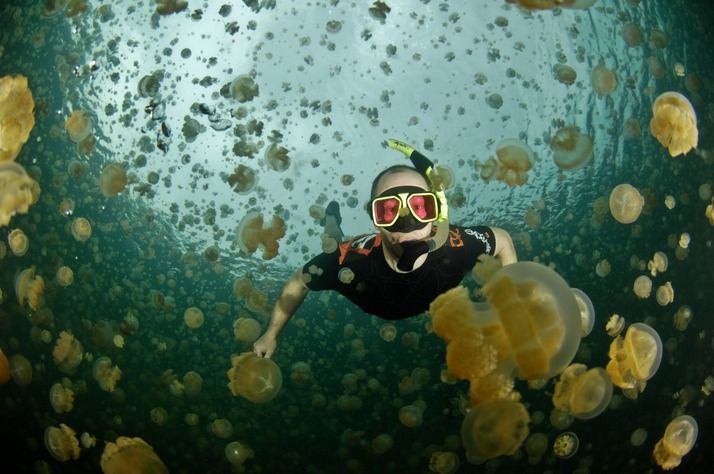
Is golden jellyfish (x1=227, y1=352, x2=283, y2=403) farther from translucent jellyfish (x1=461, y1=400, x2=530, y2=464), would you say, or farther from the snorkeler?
translucent jellyfish (x1=461, y1=400, x2=530, y2=464)

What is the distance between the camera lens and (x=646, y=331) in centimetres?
220

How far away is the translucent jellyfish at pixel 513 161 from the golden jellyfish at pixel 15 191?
1727 millimetres

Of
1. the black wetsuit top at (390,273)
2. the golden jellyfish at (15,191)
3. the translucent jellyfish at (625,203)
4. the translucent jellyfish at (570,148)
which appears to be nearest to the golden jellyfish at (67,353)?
the golden jellyfish at (15,191)

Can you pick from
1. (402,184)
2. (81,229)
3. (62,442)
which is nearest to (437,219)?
(402,184)

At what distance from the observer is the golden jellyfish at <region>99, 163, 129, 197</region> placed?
2121 millimetres

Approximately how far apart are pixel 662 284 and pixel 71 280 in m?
2.22

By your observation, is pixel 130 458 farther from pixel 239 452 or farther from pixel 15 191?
pixel 15 191

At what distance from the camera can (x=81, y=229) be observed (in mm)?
2191

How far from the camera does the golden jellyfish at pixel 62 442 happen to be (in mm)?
2299

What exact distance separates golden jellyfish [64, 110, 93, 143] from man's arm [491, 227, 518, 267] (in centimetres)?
150

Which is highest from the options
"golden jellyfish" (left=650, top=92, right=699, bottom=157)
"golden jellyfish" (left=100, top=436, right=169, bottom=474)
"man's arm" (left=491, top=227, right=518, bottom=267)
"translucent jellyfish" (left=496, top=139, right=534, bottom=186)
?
"golden jellyfish" (left=650, top=92, right=699, bottom=157)

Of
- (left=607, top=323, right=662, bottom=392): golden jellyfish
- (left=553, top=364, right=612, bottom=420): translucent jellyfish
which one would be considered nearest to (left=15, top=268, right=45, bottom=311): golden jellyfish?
(left=553, top=364, right=612, bottom=420): translucent jellyfish

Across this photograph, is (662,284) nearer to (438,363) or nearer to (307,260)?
(438,363)

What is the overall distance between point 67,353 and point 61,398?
7.6 inches
